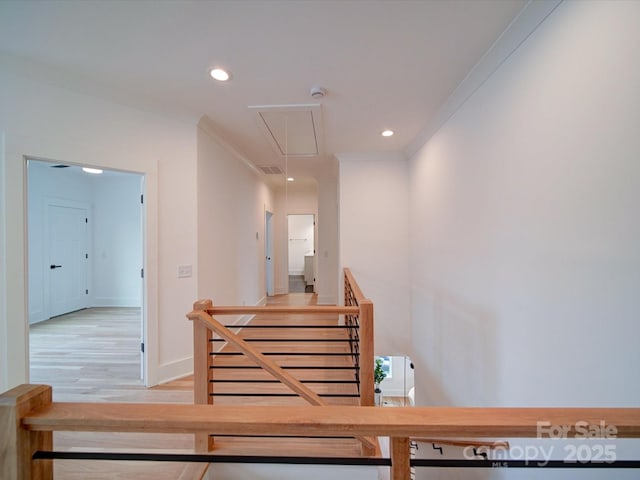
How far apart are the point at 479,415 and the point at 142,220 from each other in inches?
115

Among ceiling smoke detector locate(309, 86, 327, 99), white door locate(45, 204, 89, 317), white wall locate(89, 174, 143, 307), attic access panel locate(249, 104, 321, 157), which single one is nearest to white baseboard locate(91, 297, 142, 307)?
white wall locate(89, 174, 143, 307)

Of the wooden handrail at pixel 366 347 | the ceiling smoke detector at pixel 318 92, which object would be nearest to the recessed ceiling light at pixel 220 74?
the ceiling smoke detector at pixel 318 92

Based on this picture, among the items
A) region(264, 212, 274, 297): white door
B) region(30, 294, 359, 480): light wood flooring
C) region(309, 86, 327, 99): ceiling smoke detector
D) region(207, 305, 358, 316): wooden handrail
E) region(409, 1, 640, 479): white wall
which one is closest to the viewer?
region(409, 1, 640, 479): white wall

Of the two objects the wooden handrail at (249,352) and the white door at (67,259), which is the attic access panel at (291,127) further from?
the white door at (67,259)

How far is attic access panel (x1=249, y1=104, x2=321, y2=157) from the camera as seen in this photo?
8.25 ft

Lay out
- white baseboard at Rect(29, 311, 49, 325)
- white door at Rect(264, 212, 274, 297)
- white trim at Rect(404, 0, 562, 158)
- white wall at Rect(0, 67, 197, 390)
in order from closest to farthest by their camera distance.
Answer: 1. white trim at Rect(404, 0, 562, 158)
2. white wall at Rect(0, 67, 197, 390)
3. white baseboard at Rect(29, 311, 49, 325)
4. white door at Rect(264, 212, 274, 297)

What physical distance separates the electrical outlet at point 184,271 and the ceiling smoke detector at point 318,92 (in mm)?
2148

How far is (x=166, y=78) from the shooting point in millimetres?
2039

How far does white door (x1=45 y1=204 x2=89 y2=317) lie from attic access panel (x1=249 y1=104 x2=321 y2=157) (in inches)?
185

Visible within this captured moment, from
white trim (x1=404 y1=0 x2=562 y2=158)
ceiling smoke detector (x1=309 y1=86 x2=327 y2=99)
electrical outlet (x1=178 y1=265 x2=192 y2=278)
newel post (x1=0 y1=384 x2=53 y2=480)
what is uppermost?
ceiling smoke detector (x1=309 y1=86 x2=327 y2=99)

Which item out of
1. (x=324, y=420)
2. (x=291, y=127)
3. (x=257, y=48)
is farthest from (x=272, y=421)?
(x=291, y=127)

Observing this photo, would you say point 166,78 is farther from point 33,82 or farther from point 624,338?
point 624,338

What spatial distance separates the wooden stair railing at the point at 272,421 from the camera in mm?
639

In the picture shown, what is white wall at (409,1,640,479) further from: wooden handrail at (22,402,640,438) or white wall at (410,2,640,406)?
wooden handrail at (22,402,640,438)
